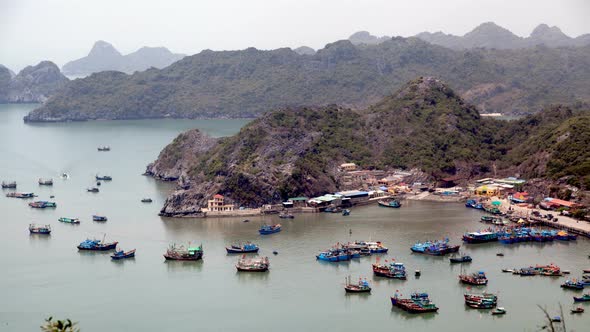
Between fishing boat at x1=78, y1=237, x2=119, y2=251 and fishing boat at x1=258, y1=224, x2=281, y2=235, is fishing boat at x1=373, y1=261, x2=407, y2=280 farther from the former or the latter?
fishing boat at x1=78, y1=237, x2=119, y2=251

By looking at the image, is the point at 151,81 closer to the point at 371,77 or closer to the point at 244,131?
the point at 371,77

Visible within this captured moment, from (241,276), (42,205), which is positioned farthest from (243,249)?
(42,205)

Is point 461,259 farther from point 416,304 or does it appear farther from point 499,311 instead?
point 416,304

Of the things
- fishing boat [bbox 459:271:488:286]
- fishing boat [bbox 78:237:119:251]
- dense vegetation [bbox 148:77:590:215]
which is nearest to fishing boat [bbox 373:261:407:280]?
fishing boat [bbox 459:271:488:286]

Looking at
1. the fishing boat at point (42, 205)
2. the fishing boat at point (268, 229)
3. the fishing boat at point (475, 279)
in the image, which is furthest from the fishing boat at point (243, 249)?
the fishing boat at point (42, 205)

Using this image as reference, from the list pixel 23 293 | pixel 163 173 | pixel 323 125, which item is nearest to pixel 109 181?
pixel 163 173
